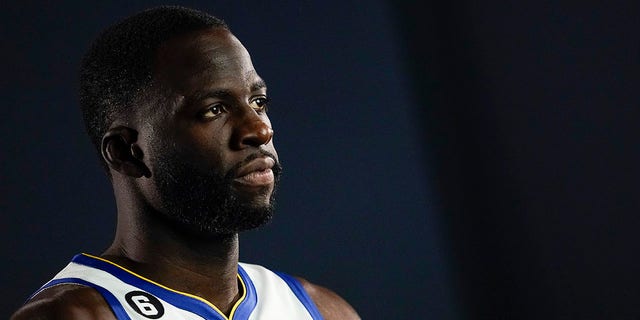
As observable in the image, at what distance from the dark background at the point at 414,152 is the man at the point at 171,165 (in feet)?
2.52

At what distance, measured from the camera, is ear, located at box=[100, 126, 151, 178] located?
56.0 inches

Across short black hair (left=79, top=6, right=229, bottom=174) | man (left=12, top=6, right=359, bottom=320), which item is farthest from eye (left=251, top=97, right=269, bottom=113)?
short black hair (left=79, top=6, right=229, bottom=174)

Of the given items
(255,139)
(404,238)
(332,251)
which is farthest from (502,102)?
(255,139)

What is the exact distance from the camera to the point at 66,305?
4.38ft

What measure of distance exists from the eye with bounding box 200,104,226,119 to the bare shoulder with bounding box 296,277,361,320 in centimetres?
50

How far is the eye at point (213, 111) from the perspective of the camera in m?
1.38

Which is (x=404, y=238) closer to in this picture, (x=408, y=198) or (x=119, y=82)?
(x=408, y=198)

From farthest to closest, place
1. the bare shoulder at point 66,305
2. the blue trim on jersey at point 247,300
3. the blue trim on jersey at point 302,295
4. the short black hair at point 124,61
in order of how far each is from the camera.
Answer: the blue trim on jersey at point 302,295 < the blue trim on jersey at point 247,300 < the short black hair at point 124,61 < the bare shoulder at point 66,305

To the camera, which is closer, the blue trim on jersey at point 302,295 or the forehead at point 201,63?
the forehead at point 201,63

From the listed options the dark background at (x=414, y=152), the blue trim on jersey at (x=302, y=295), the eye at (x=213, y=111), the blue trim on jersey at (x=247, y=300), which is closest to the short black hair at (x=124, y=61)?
the eye at (x=213, y=111)

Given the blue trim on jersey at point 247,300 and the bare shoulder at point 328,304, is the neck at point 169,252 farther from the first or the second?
the bare shoulder at point 328,304

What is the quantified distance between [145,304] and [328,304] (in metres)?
0.44

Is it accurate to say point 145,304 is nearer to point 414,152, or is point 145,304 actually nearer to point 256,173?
point 256,173

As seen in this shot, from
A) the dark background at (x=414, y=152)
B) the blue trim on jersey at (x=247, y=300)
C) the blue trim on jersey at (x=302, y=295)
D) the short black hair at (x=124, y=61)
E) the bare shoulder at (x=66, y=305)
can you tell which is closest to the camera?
the bare shoulder at (x=66, y=305)
